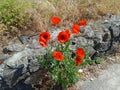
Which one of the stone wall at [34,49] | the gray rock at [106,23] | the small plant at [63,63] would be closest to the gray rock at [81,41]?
the stone wall at [34,49]

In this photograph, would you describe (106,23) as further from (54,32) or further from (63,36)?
(63,36)

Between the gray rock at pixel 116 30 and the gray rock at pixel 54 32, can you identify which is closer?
the gray rock at pixel 54 32

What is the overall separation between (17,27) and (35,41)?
0.50 metres

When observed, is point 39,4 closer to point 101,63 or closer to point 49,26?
point 49,26

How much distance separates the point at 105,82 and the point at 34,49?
128 cm

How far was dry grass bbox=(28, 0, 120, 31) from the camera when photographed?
527cm

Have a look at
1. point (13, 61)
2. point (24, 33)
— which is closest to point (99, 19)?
Result: point (24, 33)

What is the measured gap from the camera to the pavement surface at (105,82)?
4.98m

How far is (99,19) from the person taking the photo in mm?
5762

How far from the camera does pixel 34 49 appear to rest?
4648 millimetres

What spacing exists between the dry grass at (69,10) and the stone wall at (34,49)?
8.3 inches

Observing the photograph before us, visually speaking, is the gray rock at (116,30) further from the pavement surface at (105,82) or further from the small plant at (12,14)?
the small plant at (12,14)

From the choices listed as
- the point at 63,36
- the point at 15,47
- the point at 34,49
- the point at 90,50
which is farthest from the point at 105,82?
the point at 15,47

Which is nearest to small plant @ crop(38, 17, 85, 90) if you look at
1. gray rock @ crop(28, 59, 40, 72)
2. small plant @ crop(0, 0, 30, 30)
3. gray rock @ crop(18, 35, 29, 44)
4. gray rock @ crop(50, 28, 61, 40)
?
gray rock @ crop(28, 59, 40, 72)
